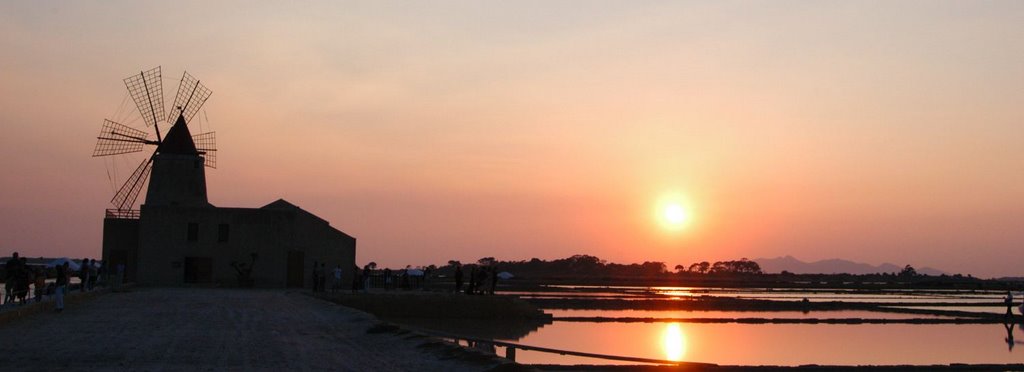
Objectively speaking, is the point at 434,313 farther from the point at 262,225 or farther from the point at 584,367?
the point at 584,367

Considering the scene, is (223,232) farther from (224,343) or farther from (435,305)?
(224,343)

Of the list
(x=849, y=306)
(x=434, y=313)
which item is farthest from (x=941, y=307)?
(x=434, y=313)

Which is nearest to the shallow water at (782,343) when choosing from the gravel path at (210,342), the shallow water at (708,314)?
the shallow water at (708,314)

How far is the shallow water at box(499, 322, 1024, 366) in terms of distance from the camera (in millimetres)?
25609

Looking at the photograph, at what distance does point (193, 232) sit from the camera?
139ft

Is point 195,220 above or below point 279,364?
above

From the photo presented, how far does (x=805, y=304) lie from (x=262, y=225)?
25.5m

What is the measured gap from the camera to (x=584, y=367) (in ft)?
62.3

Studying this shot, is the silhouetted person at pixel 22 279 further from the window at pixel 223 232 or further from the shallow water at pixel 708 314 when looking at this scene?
the shallow water at pixel 708 314

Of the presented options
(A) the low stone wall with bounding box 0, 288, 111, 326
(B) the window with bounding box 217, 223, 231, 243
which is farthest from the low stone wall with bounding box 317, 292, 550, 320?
A: (B) the window with bounding box 217, 223, 231, 243

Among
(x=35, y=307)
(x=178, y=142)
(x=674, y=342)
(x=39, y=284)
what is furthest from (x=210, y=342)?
(x=178, y=142)

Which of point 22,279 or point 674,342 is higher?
point 22,279

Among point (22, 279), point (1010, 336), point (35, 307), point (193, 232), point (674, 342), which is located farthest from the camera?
point (193, 232)

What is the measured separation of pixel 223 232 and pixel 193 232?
Result: 3.85 ft
